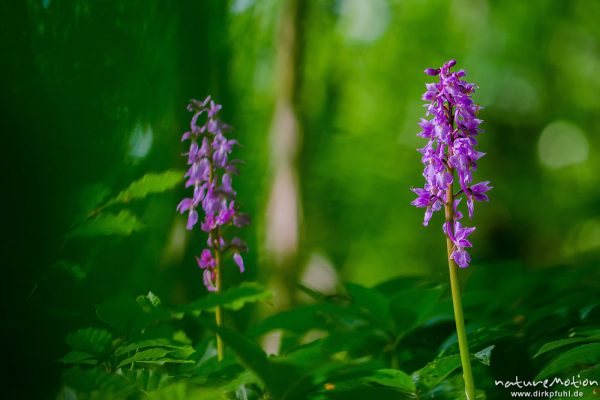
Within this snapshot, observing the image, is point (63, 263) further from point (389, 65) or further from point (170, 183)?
point (389, 65)

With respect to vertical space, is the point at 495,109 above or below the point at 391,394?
above

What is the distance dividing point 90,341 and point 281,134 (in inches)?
84.7

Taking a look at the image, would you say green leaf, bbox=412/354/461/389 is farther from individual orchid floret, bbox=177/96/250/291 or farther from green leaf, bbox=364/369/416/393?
individual orchid floret, bbox=177/96/250/291

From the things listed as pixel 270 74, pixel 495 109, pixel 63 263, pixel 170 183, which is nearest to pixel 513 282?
pixel 170 183

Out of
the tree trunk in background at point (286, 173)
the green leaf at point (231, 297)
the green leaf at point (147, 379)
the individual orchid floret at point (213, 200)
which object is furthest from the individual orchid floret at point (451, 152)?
the tree trunk in background at point (286, 173)

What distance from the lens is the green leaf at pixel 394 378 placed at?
942mm

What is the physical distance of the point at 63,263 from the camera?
38.7 inches

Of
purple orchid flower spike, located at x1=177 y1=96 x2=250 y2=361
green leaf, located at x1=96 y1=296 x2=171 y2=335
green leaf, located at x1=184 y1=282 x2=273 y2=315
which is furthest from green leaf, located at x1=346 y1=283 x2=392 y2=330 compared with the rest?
green leaf, located at x1=96 y1=296 x2=171 y2=335

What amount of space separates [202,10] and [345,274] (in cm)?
377

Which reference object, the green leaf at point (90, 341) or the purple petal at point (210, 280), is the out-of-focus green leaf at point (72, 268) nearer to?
the green leaf at point (90, 341)

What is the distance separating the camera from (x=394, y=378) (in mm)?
961

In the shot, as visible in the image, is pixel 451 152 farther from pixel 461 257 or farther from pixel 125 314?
pixel 125 314

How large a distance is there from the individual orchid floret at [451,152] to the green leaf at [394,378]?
8.8 inches

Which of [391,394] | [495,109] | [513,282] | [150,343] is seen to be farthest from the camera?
[495,109]
